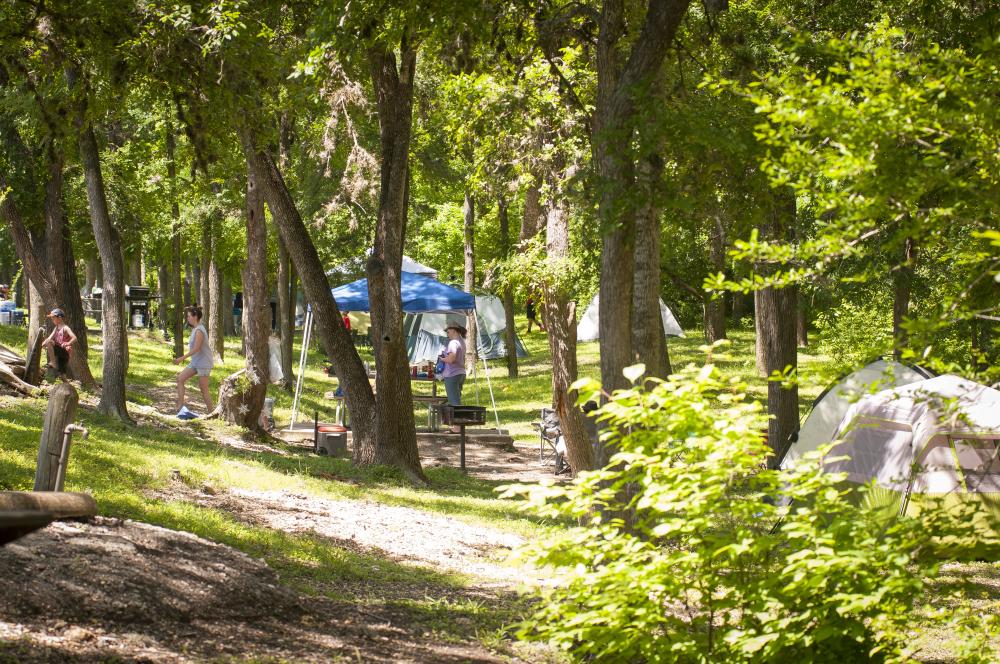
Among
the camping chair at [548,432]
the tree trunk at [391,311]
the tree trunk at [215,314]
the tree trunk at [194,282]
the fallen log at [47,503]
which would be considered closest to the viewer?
the fallen log at [47,503]

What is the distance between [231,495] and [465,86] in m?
9.07

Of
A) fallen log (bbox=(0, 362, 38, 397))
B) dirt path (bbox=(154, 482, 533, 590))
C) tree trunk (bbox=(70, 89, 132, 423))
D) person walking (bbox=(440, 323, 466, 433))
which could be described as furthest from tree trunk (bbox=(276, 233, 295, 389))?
dirt path (bbox=(154, 482, 533, 590))

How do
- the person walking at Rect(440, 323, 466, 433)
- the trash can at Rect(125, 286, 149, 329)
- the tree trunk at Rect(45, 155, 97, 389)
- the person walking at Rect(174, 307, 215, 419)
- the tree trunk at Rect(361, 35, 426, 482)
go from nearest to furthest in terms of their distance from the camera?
the tree trunk at Rect(361, 35, 426, 482), the person walking at Rect(174, 307, 215, 419), the tree trunk at Rect(45, 155, 97, 389), the person walking at Rect(440, 323, 466, 433), the trash can at Rect(125, 286, 149, 329)

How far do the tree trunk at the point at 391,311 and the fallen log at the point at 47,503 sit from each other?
9.08 metres

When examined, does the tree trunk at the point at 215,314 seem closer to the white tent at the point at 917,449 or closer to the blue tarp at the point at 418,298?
the blue tarp at the point at 418,298

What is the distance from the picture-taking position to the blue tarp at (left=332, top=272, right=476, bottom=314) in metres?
19.4

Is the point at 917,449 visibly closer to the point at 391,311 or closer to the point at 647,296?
the point at 647,296

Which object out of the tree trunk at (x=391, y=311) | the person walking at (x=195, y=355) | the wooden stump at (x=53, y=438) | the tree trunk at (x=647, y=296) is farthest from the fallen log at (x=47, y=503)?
the person walking at (x=195, y=355)

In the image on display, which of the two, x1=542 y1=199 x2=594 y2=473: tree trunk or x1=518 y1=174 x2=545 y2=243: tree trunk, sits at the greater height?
x1=518 y1=174 x2=545 y2=243: tree trunk

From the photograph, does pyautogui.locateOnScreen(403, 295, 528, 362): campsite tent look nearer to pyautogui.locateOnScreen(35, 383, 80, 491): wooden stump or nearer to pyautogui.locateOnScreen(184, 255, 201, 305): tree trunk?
pyautogui.locateOnScreen(184, 255, 201, 305): tree trunk

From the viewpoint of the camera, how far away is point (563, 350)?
47.5ft

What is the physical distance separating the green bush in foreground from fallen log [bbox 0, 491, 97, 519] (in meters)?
1.89

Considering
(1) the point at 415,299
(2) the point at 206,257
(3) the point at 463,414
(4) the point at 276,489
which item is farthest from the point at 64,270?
(2) the point at 206,257

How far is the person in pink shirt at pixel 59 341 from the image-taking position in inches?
647
